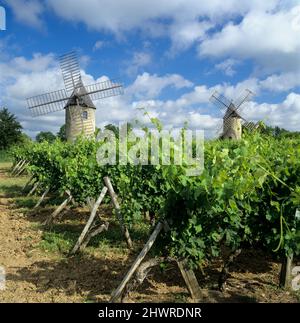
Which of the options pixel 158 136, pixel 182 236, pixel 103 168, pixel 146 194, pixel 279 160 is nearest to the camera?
pixel 182 236

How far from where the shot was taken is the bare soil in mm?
4941

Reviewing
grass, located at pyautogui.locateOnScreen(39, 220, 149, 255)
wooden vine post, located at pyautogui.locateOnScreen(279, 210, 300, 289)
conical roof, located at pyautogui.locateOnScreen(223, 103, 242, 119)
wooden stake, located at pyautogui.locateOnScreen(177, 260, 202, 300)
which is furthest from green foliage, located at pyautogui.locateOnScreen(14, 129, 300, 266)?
conical roof, located at pyautogui.locateOnScreen(223, 103, 242, 119)

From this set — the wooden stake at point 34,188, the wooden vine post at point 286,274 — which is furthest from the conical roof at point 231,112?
the wooden vine post at point 286,274

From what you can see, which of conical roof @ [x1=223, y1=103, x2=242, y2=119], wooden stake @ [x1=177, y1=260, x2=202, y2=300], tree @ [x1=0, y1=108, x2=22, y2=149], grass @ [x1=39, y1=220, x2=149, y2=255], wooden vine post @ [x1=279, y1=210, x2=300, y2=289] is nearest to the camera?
wooden stake @ [x1=177, y1=260, x2=202, y2=300]

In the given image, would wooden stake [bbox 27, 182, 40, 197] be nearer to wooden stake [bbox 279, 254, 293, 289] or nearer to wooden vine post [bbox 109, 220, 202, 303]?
wooden vine post [bbox 109, 220, 202, 303]

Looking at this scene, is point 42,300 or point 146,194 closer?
point 42,300

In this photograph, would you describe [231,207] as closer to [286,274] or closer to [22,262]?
[286,274]

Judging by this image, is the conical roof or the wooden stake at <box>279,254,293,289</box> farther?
the conical roof

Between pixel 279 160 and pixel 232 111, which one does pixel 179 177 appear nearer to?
pixel 279 160

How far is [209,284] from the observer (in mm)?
5328

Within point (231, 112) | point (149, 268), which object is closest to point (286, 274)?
point (149, 268)

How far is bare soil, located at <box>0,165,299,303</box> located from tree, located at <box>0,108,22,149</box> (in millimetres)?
50793

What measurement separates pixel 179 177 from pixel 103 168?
4.80m
